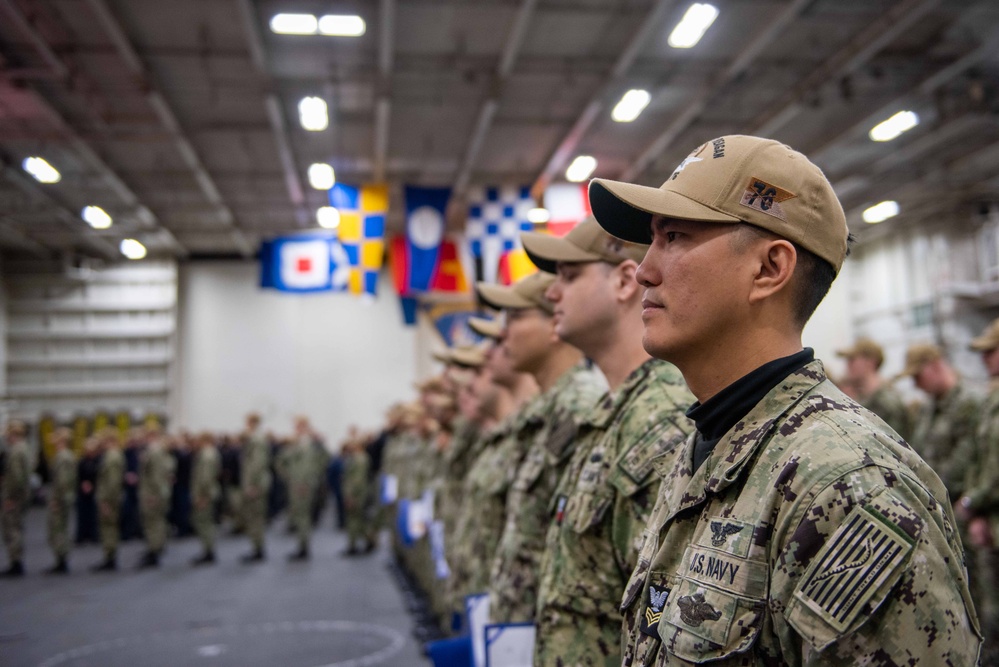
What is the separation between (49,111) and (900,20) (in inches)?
349

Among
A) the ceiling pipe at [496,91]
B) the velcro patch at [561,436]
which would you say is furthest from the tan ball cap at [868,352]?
the velcro patch at [561,436]

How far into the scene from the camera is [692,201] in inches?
47.0

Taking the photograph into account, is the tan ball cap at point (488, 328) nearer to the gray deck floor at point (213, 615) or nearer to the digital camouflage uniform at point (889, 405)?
the gray deck floor at point (213, 615)

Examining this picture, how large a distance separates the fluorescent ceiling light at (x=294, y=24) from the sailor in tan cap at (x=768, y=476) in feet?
22.5

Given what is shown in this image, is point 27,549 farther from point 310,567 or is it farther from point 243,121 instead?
point 243,121

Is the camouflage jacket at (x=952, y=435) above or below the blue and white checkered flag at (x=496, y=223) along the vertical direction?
below

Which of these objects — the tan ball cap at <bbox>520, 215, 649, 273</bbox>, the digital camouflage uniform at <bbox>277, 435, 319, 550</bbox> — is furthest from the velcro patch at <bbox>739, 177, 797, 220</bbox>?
the digital camouflage uniform at <bbox>277, 435, 319, 550</bbox>

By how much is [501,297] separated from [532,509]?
965 mm

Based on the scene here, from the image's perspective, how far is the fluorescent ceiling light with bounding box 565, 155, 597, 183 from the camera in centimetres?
1118

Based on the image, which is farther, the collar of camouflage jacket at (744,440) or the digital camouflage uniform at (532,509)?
the digital camouflage uniform at (532,509)

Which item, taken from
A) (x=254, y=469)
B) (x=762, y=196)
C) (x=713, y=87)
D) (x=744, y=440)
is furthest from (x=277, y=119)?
(x=744, y=440)

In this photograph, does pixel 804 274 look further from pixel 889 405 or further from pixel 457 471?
pixel 889 405

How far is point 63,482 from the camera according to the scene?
385 inches

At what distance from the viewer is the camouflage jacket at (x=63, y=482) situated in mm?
9617
